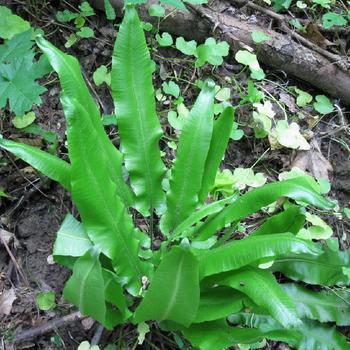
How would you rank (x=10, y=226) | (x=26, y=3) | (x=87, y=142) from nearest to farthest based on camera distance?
(x=87, y=142) < (x=10, y=226) < (x=26, y=3)

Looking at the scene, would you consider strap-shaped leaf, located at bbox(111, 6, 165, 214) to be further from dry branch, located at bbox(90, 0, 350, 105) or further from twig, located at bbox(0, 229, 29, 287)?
dry branch, located at bbox(90, 0, 350, 105)

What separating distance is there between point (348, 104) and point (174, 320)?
4.60 ft

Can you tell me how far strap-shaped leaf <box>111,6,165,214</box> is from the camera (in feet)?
4.89

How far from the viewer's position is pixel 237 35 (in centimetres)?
225

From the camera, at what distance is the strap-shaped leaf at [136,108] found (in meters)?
1.49

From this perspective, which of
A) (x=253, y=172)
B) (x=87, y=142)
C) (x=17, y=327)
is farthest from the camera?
(x=253, y=172)

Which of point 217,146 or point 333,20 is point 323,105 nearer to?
point 333,20

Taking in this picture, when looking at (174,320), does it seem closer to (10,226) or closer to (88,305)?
(88,305)

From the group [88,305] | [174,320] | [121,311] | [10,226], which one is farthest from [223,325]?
[10,226]

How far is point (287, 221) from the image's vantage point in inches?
56.2

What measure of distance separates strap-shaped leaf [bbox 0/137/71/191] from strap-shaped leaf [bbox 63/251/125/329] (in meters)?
0.30

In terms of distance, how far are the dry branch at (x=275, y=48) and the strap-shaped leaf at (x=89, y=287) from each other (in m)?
1.31

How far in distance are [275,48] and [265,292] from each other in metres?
1.30

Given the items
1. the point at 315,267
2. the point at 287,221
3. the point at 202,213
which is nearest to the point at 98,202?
the point at 202,213
